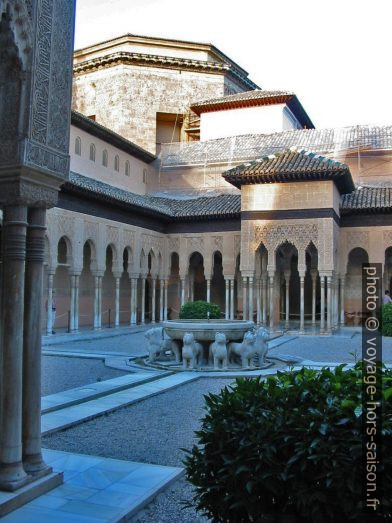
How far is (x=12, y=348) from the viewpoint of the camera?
4.09 m

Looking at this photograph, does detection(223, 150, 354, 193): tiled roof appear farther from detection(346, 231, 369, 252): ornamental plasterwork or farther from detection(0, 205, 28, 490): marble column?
detection(0, 205, 28, 490): marble column

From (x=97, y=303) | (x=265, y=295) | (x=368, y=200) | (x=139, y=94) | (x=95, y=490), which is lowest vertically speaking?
(x=95, y=490)

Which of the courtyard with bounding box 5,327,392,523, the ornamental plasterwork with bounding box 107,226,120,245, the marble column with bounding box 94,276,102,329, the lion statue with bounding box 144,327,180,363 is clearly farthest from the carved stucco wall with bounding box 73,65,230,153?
the lion statue with bounding box 144,327,180,363

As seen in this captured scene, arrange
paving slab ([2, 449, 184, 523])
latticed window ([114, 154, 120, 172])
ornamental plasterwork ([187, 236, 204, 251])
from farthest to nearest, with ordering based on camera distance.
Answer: latticed window ([114, 154, 120, 172]) < ornamental plasterwork ([187, 236, 204, 251]) < paving slab ([2, 449, 184, 523])

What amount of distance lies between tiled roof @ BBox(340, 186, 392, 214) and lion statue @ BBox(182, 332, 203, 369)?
15123mm

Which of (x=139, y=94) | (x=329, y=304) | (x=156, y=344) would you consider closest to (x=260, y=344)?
Answer: (x=156, y=344)

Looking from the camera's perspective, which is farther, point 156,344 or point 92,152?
point 92,152

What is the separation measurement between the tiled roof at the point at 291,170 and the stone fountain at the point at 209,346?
11.6m

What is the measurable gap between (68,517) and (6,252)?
1986 millimetres

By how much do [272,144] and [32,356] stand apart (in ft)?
92.4

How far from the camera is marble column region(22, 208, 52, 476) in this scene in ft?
14.1

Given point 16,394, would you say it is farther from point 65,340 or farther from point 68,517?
point 65,340

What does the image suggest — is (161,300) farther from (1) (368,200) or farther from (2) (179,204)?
(1) (368,200)

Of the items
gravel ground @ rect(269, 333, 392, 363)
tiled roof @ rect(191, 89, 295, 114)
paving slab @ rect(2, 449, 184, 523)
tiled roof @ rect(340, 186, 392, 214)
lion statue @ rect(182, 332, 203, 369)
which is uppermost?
tiled roof @ rect(191, 89, 295, 114)
